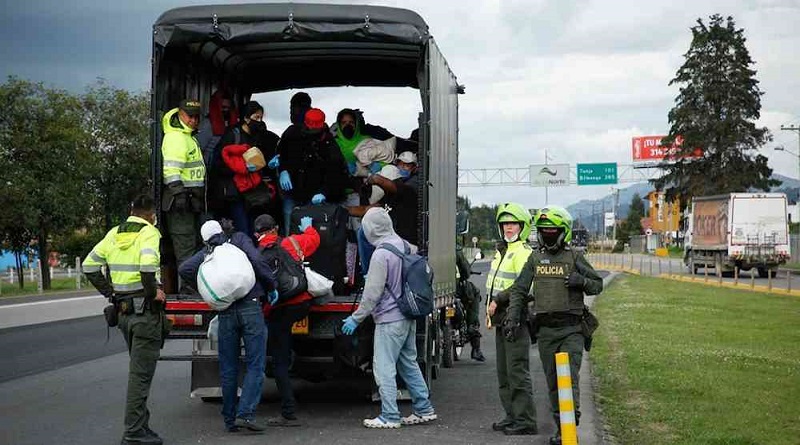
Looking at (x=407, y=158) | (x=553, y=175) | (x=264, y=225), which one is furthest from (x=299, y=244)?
(x=553, y=175)

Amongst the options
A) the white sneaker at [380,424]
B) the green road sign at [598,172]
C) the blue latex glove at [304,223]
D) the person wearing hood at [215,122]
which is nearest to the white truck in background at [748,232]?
the green road sign at [598,172]

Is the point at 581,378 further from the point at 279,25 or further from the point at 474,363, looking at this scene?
the point at 279,25

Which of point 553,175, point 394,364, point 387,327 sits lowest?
point 394,364

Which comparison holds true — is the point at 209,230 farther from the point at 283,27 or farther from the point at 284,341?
the point at 283,27

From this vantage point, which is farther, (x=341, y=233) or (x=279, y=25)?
(x=341, y=233)

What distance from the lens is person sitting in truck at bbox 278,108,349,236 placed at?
40.2 ft

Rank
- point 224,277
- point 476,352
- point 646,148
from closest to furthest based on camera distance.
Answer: point 224,277, point 476,352, point 646,148

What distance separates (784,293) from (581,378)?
2269 cm

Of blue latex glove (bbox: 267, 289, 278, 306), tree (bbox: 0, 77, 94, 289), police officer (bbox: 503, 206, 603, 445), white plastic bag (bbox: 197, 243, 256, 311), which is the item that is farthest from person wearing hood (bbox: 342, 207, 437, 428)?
tree (bbox: 0, 77, 94, 289)

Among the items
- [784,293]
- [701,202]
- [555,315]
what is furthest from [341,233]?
[701,202]

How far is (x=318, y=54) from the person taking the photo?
511 inches

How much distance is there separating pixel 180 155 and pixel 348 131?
8.96ft

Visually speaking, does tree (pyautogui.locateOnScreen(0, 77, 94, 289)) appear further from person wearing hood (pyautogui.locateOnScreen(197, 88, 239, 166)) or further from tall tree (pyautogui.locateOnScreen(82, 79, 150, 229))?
person wearing hood (pyautogui.locateOnScreen(197, 88, 239, 166))

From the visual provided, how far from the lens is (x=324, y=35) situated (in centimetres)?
1085
